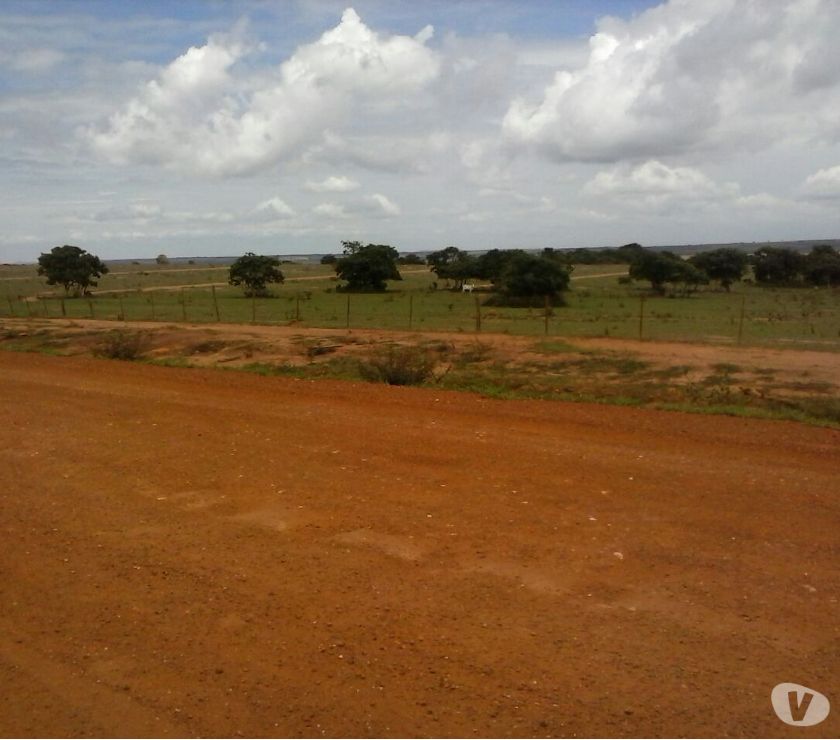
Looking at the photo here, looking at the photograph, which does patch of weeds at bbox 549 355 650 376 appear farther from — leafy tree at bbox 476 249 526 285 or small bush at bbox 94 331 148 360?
leafy tree at bbox 476 249 526 285

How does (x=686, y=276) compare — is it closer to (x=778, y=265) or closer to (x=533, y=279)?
(x=533, y=279)

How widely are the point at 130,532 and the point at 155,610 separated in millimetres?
1754

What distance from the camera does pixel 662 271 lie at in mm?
60250

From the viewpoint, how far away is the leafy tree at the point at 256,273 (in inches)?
2547

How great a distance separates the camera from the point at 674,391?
16219 mm

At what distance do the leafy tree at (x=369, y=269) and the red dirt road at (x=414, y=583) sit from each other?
195 feet

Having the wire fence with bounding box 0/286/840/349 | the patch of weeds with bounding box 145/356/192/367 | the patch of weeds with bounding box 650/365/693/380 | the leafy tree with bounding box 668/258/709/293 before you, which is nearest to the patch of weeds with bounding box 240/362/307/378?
the patch of weeds with bounding box 145/356/192/367

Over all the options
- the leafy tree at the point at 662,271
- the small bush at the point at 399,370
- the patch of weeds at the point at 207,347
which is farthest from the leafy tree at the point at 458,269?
the small bush at the point at 399,370

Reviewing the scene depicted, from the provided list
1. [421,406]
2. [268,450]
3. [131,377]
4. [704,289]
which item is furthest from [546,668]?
[704,289]

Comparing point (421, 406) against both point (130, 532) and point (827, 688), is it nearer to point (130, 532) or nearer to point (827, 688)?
point (130, 532)

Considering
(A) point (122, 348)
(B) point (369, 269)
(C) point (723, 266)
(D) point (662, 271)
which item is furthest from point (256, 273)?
(A) point (122, 348)
